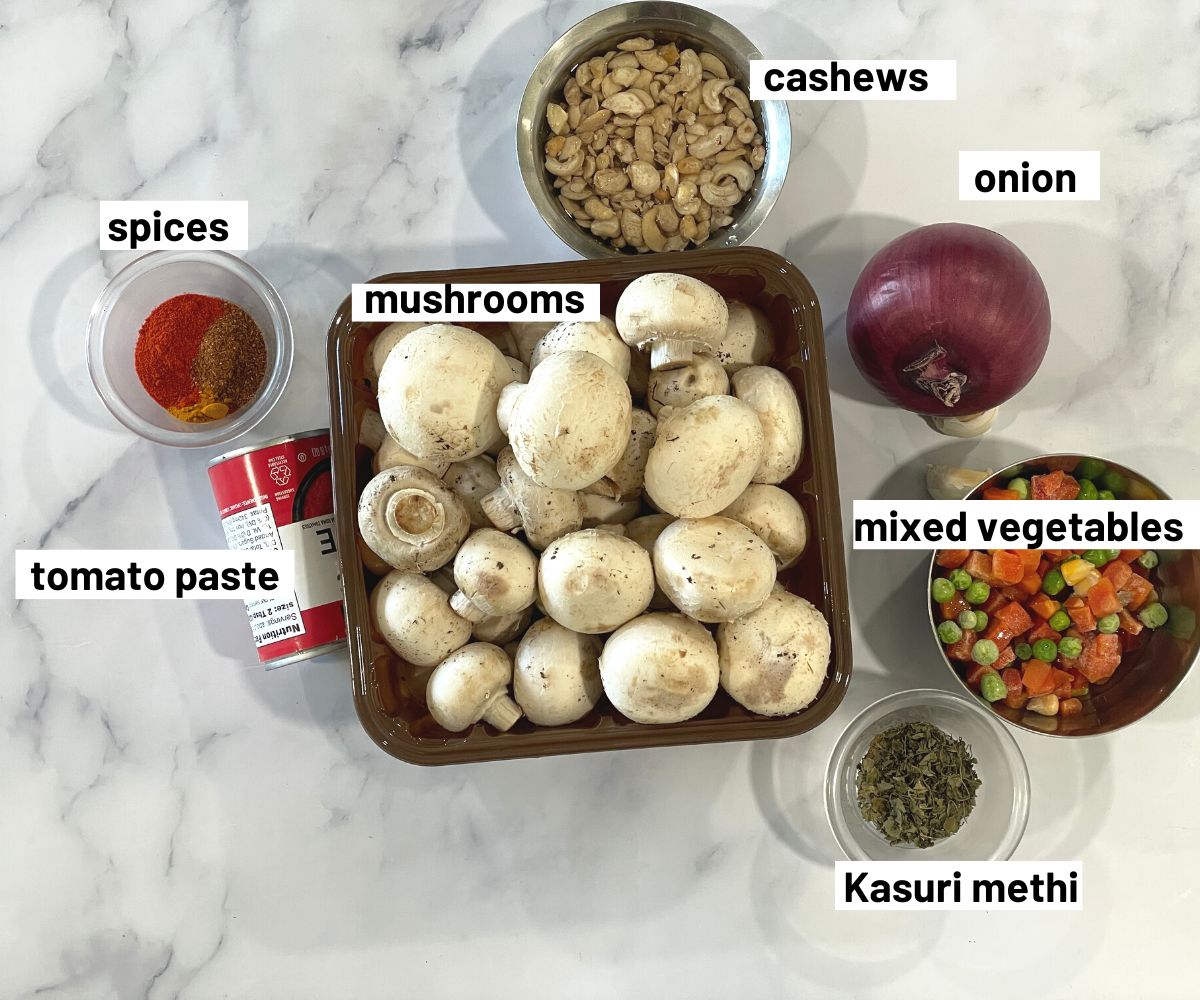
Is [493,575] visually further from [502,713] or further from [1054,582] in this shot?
[1054,582]

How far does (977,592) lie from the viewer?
3.23 feet

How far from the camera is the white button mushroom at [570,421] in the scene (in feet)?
2.61

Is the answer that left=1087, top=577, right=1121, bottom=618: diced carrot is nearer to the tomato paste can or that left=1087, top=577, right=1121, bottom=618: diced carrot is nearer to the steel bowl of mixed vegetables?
the steel bowl of mixed vegetables

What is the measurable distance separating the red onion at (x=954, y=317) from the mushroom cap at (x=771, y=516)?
0.62 ft

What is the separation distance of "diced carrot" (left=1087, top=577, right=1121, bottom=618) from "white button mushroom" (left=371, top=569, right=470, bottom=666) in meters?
0.62

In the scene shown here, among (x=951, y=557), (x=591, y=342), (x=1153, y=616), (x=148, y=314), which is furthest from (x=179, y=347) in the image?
(x=1153, y=616)

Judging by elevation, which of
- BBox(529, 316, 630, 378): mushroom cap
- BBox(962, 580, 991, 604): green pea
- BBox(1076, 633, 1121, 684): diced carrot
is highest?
BBox(529, 316, 630, 378): mushroom cap

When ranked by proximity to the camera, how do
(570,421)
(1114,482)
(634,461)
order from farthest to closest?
(1114,482) → (634,461) → (570,421)

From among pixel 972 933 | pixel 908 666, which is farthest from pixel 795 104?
pixel 972 933

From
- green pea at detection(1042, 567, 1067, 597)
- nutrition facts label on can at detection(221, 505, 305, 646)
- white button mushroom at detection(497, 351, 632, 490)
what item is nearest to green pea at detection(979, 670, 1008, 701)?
green pea at detection(1042, 567, 1067, 597)

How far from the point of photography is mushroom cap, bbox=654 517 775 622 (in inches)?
32.5

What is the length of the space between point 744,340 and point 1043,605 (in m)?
0.40

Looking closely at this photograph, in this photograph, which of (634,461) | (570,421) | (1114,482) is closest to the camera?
(570,421)

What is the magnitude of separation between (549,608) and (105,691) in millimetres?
571
